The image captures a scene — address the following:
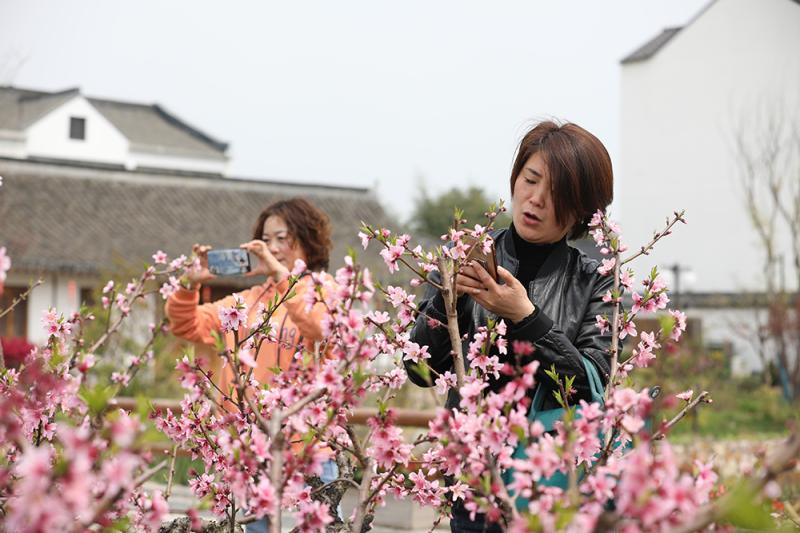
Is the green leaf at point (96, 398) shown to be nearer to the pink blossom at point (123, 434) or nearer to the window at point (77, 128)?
the pink blossom at point (123, 434)

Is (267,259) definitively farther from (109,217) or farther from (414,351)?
(109,217)

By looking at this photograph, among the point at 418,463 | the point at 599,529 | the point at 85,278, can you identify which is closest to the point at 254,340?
the point at 418,463

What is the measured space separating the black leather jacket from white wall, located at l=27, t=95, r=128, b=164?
45318mm

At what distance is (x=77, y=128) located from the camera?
4759cm

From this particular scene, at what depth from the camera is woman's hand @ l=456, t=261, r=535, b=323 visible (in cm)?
252

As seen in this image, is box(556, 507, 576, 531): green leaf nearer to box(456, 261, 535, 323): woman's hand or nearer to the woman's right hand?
box(456, 261, 535, 323): woman's hand

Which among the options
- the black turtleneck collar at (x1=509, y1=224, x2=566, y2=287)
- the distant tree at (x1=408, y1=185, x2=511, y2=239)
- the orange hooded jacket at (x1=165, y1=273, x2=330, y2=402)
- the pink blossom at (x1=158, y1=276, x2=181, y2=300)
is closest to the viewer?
the black turtleneck collar at (x1=509, y1=224, x2=566, y2=287)

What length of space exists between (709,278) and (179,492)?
99.6 ft

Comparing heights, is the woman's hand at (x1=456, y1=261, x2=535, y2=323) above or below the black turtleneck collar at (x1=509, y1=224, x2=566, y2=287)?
below

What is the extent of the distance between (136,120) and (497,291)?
50.2m

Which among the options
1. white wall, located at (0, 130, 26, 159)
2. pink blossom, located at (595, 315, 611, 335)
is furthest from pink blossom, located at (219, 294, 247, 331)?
white wall, located at (0, 130, 26, 159)

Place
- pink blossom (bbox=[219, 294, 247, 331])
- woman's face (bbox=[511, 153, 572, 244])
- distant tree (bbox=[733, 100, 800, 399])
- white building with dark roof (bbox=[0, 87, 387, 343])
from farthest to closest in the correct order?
white building with dark roof (bbox=[0, 87, 387, 343])
distant tree (bbox=[733, 100, 800, 399])
woman's face (bbox=[511, 153, 572, 244])
pink blossom (bbox=[219, 294, 247, 331])

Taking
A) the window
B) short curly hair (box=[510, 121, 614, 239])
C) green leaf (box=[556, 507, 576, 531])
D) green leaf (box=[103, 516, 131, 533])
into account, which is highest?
the window

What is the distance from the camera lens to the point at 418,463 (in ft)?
9.13
